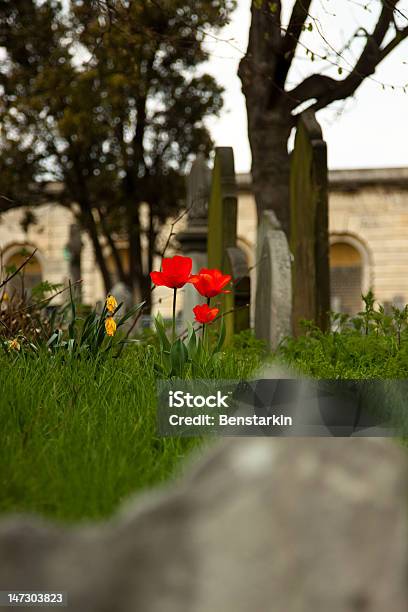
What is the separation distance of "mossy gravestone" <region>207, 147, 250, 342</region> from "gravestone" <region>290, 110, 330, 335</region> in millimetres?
503

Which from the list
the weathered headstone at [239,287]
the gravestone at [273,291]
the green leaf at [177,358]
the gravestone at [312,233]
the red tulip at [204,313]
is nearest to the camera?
the green leaf at [177,358]

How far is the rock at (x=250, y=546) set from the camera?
981 mm

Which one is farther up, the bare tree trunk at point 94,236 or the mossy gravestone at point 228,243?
the bare tree trunk at point 94,236

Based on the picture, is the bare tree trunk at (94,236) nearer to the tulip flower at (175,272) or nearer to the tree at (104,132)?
the tree at (104,132)

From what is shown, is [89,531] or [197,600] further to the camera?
[89,531]

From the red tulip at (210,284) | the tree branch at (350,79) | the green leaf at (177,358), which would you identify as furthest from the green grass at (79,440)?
the tree branch at (350,79)

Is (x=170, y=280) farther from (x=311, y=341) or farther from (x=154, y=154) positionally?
(x=154, y=154)

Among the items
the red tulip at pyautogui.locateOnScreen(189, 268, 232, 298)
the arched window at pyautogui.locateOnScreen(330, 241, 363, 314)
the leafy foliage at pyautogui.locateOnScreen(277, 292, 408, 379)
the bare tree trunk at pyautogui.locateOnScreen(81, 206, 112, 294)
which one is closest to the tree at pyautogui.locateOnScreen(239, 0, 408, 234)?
the leafy foliage at pyautogui.locateOnScreen(277, 292, 408, 379)

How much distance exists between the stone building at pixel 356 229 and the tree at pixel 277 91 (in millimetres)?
12463

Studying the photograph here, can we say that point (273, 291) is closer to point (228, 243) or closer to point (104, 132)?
point (228, 243)

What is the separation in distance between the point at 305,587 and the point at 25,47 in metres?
15.9

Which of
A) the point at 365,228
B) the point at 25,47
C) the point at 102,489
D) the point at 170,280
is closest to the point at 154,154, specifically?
the point at 25,47

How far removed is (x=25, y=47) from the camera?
15531 millimetres

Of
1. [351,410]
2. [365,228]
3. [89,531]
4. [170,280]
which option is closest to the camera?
[89,531]
